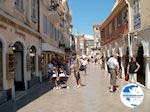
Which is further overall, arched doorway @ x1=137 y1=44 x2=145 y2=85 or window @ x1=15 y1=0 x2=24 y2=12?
arched doorway @ x1=137 y1=44 x2=145 y2=85

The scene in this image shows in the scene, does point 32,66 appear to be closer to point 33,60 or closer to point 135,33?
point 33,60

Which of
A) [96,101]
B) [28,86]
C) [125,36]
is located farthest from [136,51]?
[96,101]

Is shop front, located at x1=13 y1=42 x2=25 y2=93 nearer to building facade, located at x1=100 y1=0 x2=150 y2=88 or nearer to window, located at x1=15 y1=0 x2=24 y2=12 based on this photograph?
window, located at x1=15 y1=0 x2=24 y2=12

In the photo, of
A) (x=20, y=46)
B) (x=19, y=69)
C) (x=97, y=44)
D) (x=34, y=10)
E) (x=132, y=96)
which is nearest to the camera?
(x=132, y=96)

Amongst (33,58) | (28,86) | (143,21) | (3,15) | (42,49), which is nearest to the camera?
(3,15)

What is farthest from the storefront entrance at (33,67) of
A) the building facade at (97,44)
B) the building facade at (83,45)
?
the building facade at (83,45)

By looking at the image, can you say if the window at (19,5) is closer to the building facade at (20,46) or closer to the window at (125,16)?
the building facade at (20,46)

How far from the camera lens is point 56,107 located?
11.8 metres

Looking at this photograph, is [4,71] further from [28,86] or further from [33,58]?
[33,58]

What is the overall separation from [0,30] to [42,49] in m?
9.77

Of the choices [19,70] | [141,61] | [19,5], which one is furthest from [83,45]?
[19,5]

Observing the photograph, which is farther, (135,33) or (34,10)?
(135,33)

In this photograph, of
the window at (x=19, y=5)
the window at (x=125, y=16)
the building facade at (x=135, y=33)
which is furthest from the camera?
the window at (x=125, y=16)

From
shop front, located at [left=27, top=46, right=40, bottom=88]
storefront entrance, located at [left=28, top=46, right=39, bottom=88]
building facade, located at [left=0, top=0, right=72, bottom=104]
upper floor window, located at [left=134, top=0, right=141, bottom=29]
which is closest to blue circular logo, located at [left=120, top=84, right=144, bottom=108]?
building facade, located at [left=0, top=0, right=72, bottom=104]
